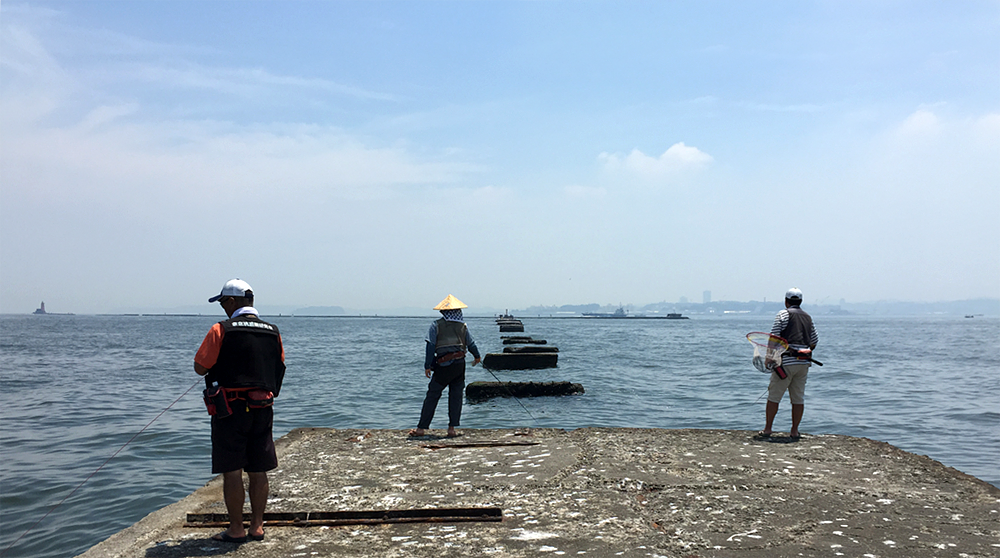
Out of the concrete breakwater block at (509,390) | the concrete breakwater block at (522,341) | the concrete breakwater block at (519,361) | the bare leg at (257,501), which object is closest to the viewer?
the bare leg at (257,501)

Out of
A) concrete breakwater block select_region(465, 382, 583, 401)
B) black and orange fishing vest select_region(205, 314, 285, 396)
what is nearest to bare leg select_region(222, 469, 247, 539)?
black and orange fishing vest select_region(205, 314, 285, 396)

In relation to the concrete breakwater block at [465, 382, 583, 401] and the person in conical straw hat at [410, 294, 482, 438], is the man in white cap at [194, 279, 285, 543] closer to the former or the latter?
the person in conical straw hat at [410, 294, 482, 438]

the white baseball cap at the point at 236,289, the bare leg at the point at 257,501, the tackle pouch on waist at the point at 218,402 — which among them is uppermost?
the white baseball cap at the point at 236,289

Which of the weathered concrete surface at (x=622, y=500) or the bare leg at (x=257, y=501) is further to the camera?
the bare leg at (x=257, y=501)

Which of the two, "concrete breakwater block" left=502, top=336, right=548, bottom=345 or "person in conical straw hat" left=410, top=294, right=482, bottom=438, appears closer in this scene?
"person in conical straw hat" left=410, top=294, right=482, bottom=438

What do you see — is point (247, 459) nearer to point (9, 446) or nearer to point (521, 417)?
point (521, 417)

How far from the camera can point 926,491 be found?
6.22 meters

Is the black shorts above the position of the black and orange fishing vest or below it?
below

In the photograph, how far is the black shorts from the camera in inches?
187

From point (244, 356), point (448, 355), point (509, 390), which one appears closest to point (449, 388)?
point (448, 355)

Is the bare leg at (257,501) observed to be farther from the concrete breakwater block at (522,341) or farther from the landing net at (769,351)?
the concrete breakwater block at (522,341)

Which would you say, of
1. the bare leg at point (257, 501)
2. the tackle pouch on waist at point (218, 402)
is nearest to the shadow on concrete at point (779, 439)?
the bare leg at point (257, 501)

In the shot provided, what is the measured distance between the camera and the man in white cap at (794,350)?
8266 millimetres

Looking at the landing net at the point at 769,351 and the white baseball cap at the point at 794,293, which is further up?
the white baseball cap at the point at 794,293
